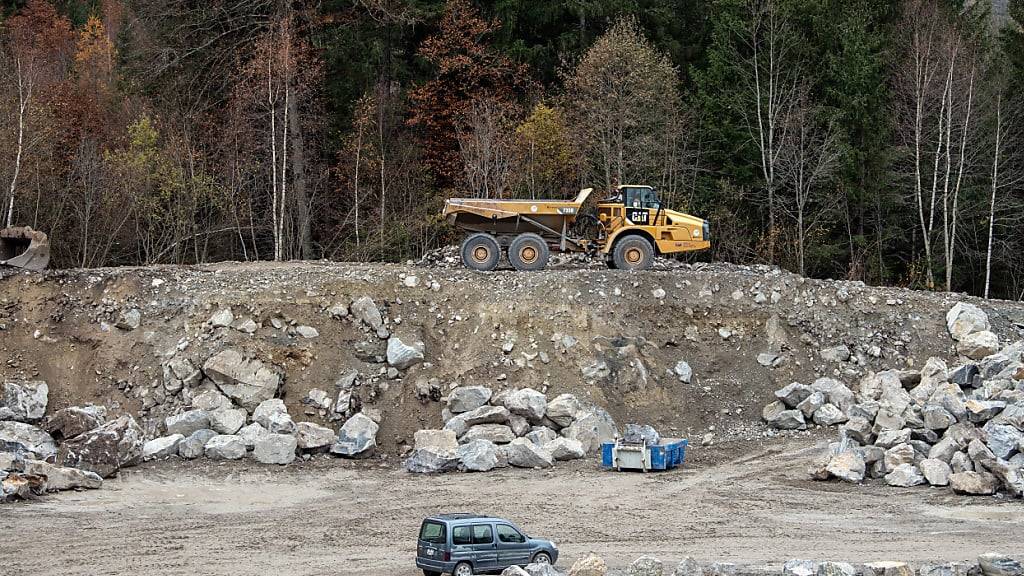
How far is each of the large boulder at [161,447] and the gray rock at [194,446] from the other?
4.9 inches

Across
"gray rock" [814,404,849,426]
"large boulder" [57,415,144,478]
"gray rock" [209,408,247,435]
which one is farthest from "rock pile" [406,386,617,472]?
"large boulder" [57,415,144,478]

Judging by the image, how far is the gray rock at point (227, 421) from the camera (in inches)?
959

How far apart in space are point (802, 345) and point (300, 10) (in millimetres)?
21210

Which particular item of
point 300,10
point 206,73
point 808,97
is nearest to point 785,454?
point 808,97

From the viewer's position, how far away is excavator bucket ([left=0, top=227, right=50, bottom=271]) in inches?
1118

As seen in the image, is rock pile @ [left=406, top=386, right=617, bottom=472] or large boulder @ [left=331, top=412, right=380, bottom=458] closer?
rock pile @ [left=406, top=386, right=617, bottom=472]

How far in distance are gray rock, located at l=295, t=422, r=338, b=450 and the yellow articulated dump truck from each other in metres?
7.18

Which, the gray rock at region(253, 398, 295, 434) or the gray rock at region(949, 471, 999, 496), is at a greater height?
the gray rock at region(253, 398, 295, 434)

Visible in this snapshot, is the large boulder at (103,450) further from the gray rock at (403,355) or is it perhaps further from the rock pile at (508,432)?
the gray rock at (403,355)

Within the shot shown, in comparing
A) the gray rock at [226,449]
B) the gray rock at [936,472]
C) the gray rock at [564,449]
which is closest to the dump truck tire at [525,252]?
the gray rock at [564,449]

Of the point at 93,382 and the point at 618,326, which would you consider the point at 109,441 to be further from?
the point at 618,326

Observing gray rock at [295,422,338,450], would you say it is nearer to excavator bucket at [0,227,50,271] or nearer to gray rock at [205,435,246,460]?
gray rock at [205,435,246,460]

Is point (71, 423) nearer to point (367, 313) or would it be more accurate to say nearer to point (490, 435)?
point (367, 313)

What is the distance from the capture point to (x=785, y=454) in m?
24.7
